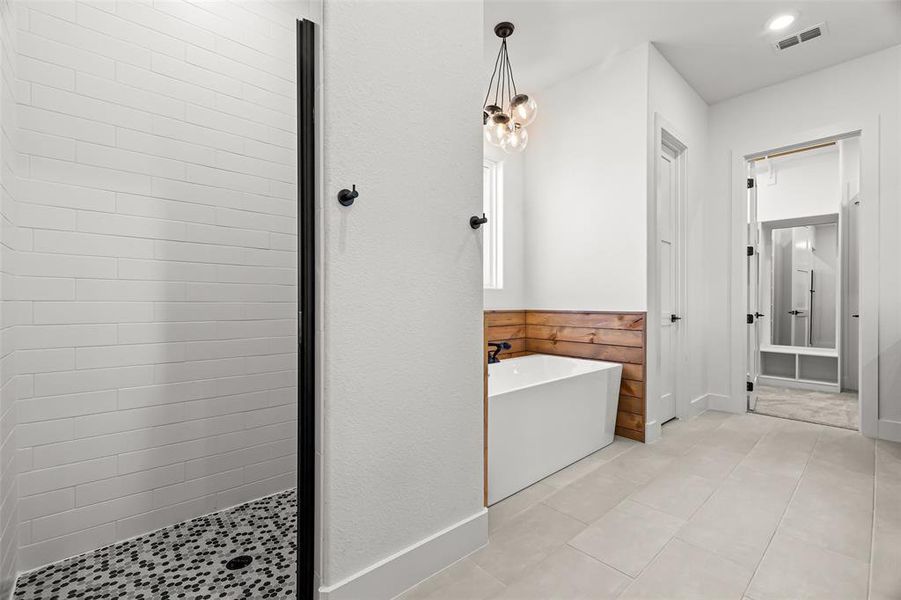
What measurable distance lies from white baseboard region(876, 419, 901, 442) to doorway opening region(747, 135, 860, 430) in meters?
0.76

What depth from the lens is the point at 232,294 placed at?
2035mm

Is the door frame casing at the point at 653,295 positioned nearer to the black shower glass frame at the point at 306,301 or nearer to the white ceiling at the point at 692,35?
the white ceiling at the point at 692,35

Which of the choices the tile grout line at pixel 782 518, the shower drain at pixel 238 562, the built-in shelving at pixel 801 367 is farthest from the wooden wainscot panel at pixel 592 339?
the built-in shelving at pixel 801 367

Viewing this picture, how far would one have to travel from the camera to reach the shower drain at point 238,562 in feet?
5.18

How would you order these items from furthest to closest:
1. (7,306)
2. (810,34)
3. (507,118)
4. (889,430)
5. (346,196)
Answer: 1. (889,430)
2. (810,34)
3. (507,118)
4. (7,306)
5. (346,196)

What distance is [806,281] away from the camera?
531 cm

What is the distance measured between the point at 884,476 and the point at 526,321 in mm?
2345

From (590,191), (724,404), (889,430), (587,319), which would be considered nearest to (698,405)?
(724,404)

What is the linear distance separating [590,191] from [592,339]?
3.76 ft

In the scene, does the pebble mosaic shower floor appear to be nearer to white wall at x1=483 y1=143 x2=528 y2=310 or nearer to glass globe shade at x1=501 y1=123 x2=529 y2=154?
white wall at x1=483 y1=143 x2=528 y2=310

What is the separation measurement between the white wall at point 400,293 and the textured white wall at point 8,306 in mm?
1029

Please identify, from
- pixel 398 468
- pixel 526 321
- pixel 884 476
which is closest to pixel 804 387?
pixel 884 476

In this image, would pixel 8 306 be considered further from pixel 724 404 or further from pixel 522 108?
pixel 724 404

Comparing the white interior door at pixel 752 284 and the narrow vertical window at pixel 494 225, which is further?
the white interior door at pixel 752 284
